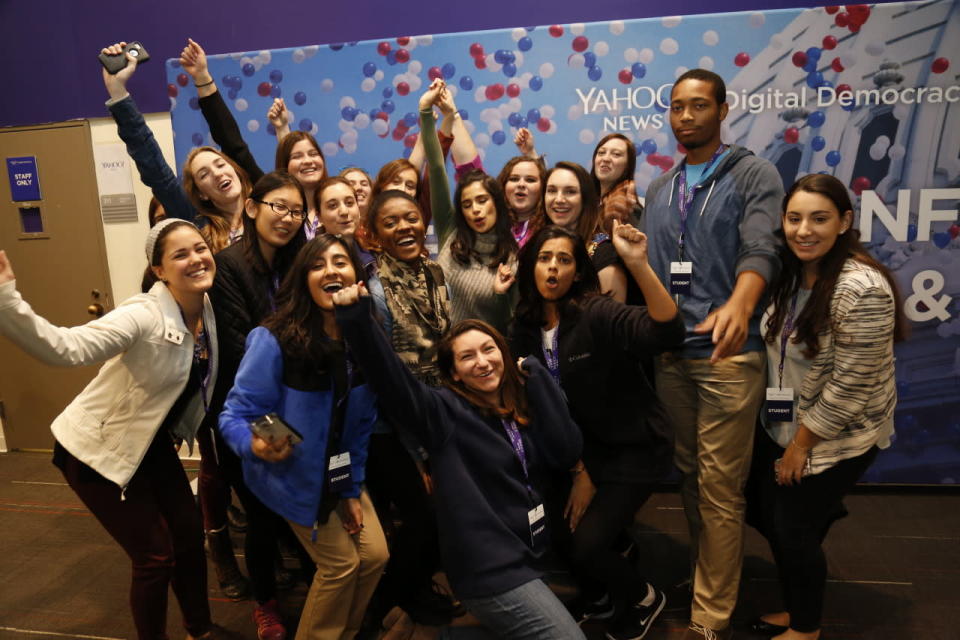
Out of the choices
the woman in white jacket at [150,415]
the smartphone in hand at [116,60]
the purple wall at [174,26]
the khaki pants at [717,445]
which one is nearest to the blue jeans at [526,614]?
the khaki pants at [717,445]

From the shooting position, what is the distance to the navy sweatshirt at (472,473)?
2.04 m

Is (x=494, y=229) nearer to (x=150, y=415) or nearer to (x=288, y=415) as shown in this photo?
(x=288, y=415)

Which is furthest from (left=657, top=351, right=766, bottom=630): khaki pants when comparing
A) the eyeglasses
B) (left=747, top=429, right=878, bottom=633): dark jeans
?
the eyeglasses

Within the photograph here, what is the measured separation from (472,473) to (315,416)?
0.55 m

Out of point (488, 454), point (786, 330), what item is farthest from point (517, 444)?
point (786, 330)

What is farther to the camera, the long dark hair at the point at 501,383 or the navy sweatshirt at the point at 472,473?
the long dark hair at the point at 501,383

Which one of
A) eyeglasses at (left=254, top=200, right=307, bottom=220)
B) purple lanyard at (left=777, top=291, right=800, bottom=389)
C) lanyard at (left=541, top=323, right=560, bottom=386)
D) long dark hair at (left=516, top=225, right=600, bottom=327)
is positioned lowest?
lanyard at (left=541, top=323, right=560, bottom=386)

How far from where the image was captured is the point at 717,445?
2.39 metres

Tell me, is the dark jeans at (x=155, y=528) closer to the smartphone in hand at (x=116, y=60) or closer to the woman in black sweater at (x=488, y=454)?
the woman in black sweater at (x=488, y=454)

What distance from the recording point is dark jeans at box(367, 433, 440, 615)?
2.42m

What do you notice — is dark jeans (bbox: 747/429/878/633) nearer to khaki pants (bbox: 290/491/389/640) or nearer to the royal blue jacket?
khaki pants (bbox: 290/491/389/640)

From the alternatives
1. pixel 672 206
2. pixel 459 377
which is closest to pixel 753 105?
pixel 672 206

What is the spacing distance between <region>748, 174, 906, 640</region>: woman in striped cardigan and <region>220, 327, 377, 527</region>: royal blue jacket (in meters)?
1.58

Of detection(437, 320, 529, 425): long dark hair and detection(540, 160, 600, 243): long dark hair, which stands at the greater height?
detection(540, 160, 600, 243): long dark hair
